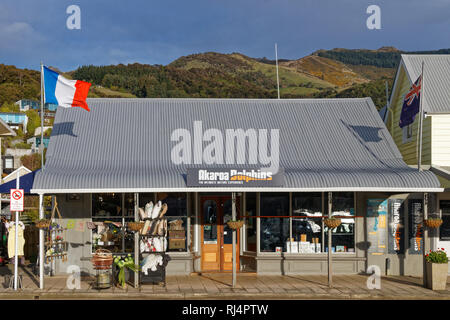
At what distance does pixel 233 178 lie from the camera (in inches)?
616

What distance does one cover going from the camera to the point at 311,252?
17.9 m

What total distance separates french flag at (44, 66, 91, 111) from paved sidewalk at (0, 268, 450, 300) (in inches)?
212

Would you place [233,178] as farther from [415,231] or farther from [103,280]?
[415,231]

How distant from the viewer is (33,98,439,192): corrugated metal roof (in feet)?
52.4

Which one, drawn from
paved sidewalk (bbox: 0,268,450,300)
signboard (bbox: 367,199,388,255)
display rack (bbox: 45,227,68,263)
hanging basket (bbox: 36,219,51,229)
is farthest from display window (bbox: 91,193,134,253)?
signboard (bbox: 367,199,388,255)

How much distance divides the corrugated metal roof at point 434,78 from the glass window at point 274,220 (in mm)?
6642

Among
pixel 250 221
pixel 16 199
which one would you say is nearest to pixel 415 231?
pixel 250 221

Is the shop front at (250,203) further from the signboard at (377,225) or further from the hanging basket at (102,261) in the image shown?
the hanging basket at (102,261)

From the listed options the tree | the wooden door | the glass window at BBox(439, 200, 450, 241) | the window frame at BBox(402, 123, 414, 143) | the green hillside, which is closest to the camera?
the wooden door

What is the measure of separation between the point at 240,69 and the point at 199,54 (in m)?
13.2

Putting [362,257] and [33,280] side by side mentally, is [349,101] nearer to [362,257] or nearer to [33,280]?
[362,257]

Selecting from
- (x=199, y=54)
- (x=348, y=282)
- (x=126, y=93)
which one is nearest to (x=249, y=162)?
(x=348, y=282)

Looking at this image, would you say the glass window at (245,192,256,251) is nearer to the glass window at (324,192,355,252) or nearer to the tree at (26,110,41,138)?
the glass window at (324,192,355,252)

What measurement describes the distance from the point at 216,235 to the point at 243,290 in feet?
12.1
